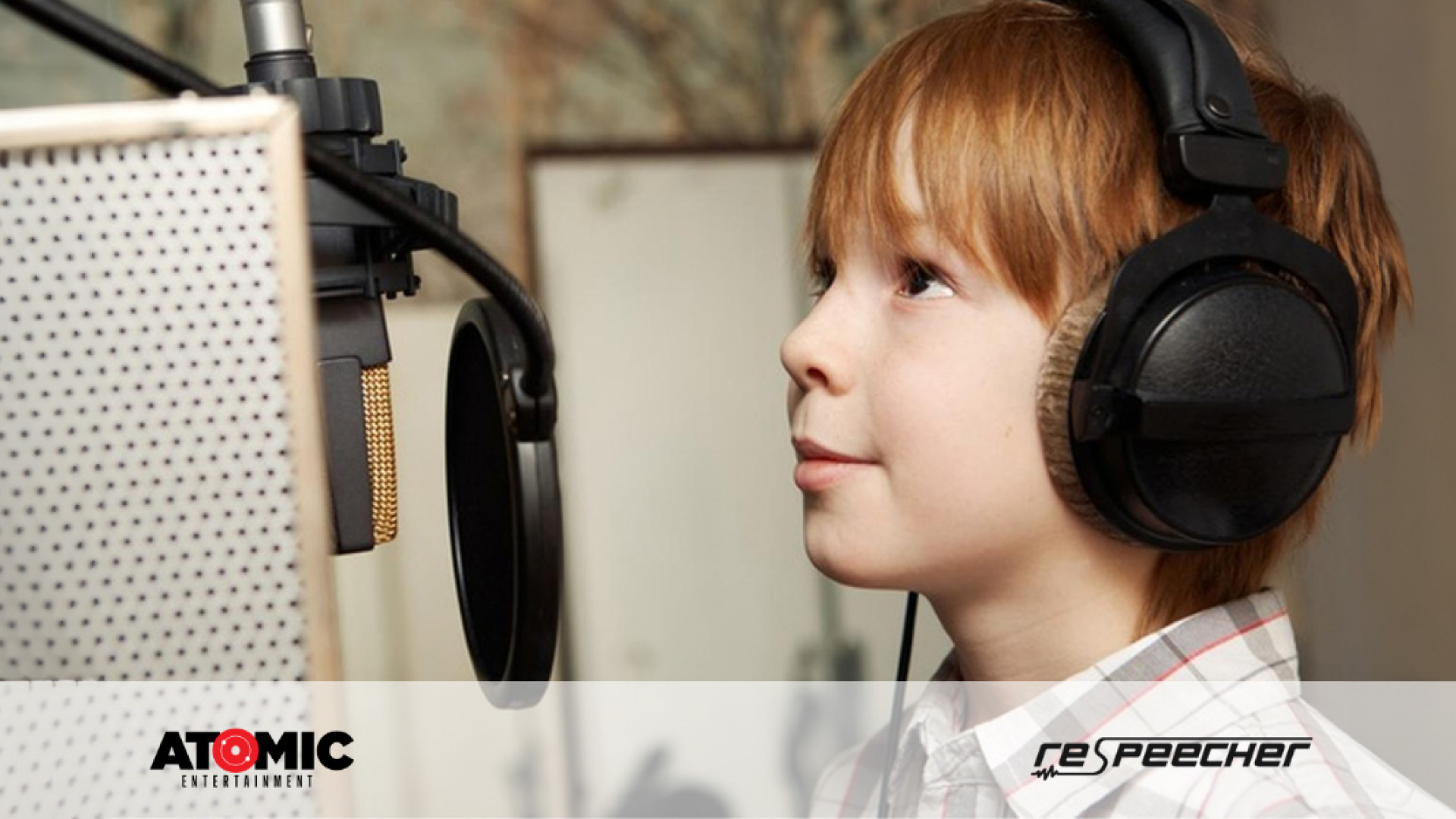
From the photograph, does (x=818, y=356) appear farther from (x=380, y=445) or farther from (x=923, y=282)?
(x=380, y=445)

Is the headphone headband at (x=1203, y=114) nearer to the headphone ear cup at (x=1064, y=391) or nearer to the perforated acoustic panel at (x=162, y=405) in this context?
the headphone ear cup at (x=1064, y=391)

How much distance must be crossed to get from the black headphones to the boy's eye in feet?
0.23

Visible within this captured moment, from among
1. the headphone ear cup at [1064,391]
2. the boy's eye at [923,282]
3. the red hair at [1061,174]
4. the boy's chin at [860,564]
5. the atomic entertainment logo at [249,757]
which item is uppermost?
the red hair at [1061,174]

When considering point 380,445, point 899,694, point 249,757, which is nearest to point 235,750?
point 249,757

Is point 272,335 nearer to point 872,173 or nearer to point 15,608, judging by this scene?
point 15,608

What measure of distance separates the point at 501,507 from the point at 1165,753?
32cm

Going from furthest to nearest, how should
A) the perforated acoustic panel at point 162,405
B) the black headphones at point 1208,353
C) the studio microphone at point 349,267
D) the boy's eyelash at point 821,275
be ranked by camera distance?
the boy's eyelash at point 821,275 < the black headphones at point 1208,353 < the studio microphone at point 349,267 < the perforated acoustic panel at point 162,405

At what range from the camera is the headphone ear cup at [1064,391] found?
2.17 ft

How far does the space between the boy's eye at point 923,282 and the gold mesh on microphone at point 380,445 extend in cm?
28

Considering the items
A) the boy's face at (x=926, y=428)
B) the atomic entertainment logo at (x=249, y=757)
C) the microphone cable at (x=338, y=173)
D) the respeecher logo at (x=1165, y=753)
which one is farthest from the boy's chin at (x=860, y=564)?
the atomic entertainment logo at (x=249, y=757)

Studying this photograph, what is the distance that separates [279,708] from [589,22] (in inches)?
69.6

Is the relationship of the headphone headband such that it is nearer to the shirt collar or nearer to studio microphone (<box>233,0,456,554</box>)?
the shirt collar

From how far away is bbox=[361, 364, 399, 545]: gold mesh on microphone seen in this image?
48 cm

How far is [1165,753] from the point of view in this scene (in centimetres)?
68
